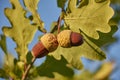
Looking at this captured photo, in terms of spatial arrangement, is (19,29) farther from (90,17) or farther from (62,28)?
(90,17)

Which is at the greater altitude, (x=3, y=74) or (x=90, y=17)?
(x=90, y=17)

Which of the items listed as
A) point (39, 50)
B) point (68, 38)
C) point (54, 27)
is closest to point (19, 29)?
point (54, 27)

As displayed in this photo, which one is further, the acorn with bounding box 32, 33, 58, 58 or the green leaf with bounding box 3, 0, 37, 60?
the green leaf with bounding box 3, 0, 37, 60

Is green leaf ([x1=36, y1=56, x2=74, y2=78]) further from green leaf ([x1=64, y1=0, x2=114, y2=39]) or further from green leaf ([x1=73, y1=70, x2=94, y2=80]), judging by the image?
green leaf ([x1=73, y1=70, x2=94, y2=80])

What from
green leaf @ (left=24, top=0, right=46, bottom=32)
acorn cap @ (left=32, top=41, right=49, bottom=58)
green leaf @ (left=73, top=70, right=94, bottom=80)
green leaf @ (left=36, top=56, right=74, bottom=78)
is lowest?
green leaf @ (left=73, top=70, right=94, bottom=80)

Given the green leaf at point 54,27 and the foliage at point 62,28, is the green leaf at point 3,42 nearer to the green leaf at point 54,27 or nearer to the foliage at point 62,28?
the foliage at point 62,28

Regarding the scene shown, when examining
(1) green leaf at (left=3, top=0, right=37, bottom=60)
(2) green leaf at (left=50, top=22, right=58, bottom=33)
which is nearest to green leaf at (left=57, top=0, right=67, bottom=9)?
(2) green leaf at (left=50, top=22, right=58, bottom=33)

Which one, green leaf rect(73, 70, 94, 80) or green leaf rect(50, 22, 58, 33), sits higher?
green leaf rect(50, 22, 58, 33)

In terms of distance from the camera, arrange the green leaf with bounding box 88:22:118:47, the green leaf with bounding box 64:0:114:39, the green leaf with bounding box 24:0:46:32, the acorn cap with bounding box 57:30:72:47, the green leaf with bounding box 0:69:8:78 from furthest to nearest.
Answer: the green leaf with bounding box 0:69:8:78
the green leaf with bounding box 88:22:118:47
the green leaf with bounding box 24:0:46:32
the green leaf with bounding box 64:0:114:39
the acorn cap with bounding box 57:30:72:47
